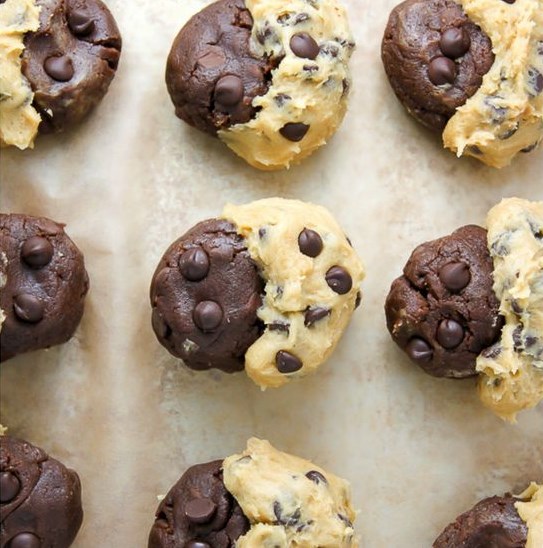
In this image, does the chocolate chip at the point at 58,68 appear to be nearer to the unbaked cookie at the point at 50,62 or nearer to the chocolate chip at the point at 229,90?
the unbaked cookie at the point at 50,62

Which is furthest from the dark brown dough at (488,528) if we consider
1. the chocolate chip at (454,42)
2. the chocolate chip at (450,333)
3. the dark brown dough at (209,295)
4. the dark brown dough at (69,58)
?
the dark brown dough at (69,58)

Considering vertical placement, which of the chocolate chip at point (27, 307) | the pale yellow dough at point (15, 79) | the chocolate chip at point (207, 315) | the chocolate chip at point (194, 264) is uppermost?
the pale yellow dough at point (15, 79)

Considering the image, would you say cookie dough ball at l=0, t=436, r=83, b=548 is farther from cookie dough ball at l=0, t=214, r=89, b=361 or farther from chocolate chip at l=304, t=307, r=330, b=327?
chocolate chip at l=304, t=307, r=330, b=327

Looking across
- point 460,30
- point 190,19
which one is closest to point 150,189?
point 190,19

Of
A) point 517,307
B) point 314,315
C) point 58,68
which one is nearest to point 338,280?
point 314,315

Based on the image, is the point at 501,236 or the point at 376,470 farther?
the point at 376,470

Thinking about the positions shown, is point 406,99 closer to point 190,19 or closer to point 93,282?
point 190,19

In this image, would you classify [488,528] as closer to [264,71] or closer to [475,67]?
[475,67]
